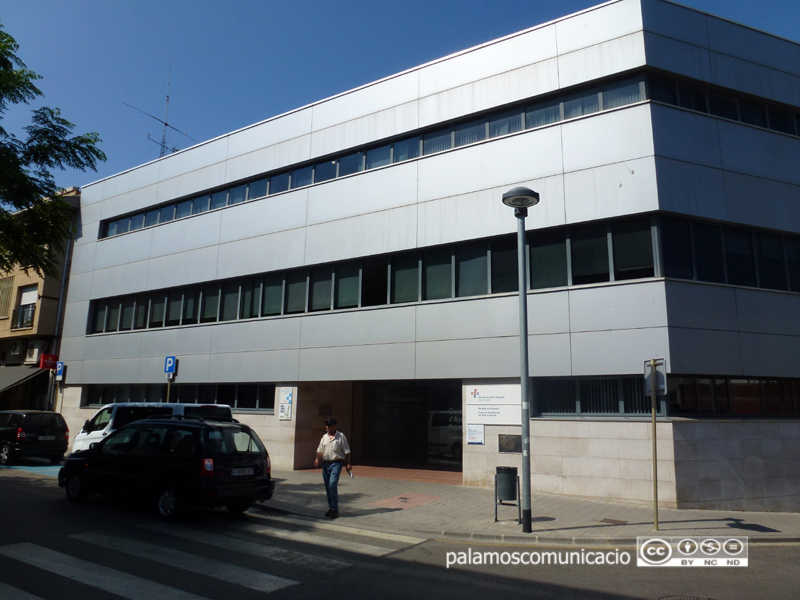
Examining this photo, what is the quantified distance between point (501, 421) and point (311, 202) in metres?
9.57

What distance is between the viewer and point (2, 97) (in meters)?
13.4

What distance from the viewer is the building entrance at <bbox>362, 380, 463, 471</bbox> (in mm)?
17312

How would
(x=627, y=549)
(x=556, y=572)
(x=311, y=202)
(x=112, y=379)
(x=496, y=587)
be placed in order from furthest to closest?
(x=112, y=379) < (x=311, y=202) < (x=627, y=549) < (x=556, y=572) < (x=496, y=587)

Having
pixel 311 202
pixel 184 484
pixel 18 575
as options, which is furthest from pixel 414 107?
pixel 18 575

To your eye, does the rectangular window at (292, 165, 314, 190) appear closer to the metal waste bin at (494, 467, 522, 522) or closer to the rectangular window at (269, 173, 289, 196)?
the rectangular window at (269, 173, 289, 196)

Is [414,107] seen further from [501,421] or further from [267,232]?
[501,421]

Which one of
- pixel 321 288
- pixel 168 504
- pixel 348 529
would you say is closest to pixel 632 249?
pixel 348 529

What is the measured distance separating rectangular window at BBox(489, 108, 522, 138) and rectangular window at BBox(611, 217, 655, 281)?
13.1 ft

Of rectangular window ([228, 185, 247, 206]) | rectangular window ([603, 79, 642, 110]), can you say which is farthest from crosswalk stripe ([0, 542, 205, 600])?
rectangular window ([228, 185, 247, 206])

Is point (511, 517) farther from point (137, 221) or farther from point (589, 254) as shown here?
point (137, 221)

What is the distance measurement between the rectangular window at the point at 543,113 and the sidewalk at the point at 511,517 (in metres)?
9.33

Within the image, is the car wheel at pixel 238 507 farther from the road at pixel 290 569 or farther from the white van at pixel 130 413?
the white van at pixel 130 413

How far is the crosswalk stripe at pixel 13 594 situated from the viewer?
590cm

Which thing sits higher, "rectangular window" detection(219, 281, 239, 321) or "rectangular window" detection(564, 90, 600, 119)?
"rectangular window" detection(564, 90, 600, 119)
